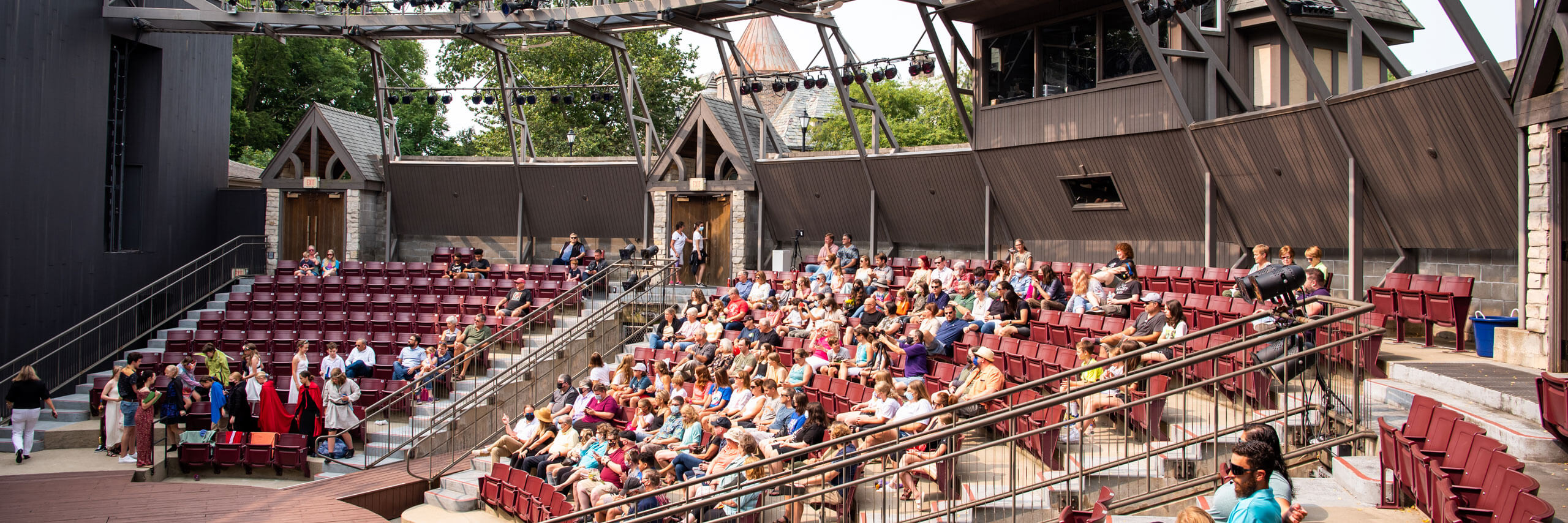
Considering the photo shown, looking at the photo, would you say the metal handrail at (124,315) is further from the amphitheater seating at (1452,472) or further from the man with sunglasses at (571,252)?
the amphitheater seating at (1452,472)

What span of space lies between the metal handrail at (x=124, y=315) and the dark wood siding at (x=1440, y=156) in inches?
700

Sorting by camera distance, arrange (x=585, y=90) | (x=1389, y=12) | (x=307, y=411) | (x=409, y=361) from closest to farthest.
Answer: (x=307, y=411), (x=409, y=361), (x=1389, y=12), (x=585, y=90)

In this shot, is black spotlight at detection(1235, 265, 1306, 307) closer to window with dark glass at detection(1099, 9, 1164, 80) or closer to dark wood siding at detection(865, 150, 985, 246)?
window with dark glass at detection(1099, 9, 1164, 80)

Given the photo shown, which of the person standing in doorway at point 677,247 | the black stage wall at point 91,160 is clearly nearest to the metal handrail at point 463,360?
the person standing in doorway at point 677,247

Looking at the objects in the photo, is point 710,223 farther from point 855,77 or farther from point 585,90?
point 585,90

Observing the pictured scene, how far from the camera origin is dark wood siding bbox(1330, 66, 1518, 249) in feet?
32.3

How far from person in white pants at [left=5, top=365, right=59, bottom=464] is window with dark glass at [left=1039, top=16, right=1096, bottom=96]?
14171mm

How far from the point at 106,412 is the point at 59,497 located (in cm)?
244

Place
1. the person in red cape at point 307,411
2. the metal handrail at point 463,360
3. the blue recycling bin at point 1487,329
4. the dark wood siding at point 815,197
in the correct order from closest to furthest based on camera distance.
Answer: the blue recycling bin at point 1487,329
the metal handrail at point 463,360
the person in red cape at point 307,411
the dark wood siding at point 815,197

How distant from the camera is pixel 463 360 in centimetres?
1518

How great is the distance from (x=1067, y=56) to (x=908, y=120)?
23.3m

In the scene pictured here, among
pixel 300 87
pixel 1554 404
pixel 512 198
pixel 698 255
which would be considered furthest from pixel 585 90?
pixel 1554 404

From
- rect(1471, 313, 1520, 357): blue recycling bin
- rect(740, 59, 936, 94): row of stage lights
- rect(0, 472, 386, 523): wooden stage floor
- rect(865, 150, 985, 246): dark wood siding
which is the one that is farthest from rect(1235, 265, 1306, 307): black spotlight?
rect(865, 150, 985, 246): dark wood siding

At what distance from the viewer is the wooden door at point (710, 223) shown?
20391 mm
